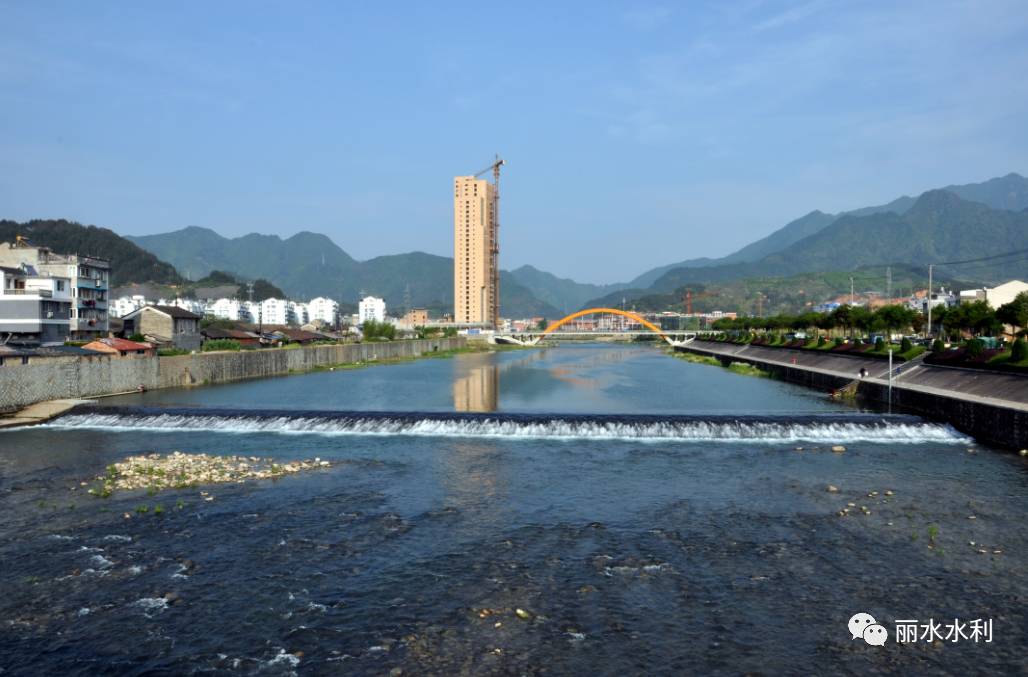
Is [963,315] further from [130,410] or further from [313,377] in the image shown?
[130,410]

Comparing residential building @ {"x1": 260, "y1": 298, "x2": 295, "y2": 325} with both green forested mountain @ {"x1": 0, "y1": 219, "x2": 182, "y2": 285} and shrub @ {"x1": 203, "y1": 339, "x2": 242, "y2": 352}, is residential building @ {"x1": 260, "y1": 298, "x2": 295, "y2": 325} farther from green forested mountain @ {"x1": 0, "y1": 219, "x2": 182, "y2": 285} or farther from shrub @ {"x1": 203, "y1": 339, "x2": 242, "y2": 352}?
shrub @ {"x1": 203, "y1": 339, "x2": 242, "y2": 352}

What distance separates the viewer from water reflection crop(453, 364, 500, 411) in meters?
43.8

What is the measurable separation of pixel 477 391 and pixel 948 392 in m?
32.2

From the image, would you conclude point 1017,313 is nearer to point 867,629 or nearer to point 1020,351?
point 1020,351

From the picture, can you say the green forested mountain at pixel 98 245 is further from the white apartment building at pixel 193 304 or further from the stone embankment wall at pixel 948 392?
the stone embankment wall at pixel 948 392

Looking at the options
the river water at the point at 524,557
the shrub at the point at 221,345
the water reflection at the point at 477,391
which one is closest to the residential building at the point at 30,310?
the shrub at the point at 221,345

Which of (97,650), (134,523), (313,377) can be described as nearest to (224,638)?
(97,650)

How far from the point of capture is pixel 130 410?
1382 inches

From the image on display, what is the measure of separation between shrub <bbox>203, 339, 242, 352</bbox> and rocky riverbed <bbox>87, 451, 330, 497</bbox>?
44.2m

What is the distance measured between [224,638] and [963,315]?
65756 mm

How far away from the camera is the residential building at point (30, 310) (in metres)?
50.8

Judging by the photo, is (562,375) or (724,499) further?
(562,375)

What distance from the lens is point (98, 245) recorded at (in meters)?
181

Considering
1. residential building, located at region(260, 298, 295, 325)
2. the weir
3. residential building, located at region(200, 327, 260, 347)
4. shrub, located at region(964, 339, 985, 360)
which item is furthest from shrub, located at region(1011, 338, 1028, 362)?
residential building, located at region(260, 298, 295, 325)
